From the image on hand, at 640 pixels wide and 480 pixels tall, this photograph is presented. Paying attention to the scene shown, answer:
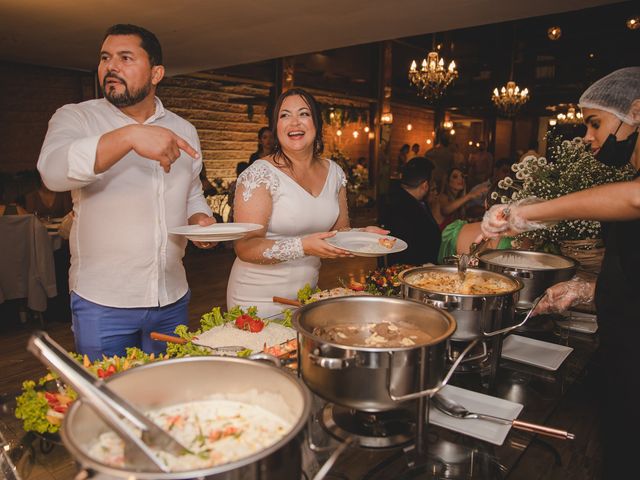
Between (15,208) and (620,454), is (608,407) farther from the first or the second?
(15,208)

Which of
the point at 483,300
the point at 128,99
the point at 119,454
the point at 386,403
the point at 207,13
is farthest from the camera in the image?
the point at 207,13

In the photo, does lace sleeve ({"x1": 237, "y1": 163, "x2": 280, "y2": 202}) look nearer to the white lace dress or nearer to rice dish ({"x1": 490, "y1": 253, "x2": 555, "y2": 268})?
the white lace dress

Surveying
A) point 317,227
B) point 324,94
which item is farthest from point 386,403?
point 324,94

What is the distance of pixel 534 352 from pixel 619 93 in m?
1.04

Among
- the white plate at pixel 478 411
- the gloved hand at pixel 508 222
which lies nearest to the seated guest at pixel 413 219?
the gloved hand at pixel 508 222

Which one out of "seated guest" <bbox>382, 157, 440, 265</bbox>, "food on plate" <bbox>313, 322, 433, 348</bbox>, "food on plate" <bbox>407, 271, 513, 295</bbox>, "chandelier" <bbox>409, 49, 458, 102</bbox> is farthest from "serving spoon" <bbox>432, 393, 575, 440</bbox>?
"chandelier" <bbox>409, 49, 458, 102</bbox>

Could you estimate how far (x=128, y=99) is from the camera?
218 centimetres

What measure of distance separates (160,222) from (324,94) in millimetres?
11437

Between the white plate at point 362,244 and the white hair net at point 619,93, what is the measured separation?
0.95m

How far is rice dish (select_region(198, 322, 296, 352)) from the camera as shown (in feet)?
5.96

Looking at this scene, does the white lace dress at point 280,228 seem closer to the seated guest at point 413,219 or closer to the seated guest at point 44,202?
the seated guest at point 413,219

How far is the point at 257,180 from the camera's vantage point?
8.40ft

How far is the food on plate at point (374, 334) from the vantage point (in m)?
1.27

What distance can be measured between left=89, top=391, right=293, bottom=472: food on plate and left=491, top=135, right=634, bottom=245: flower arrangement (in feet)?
6.47
